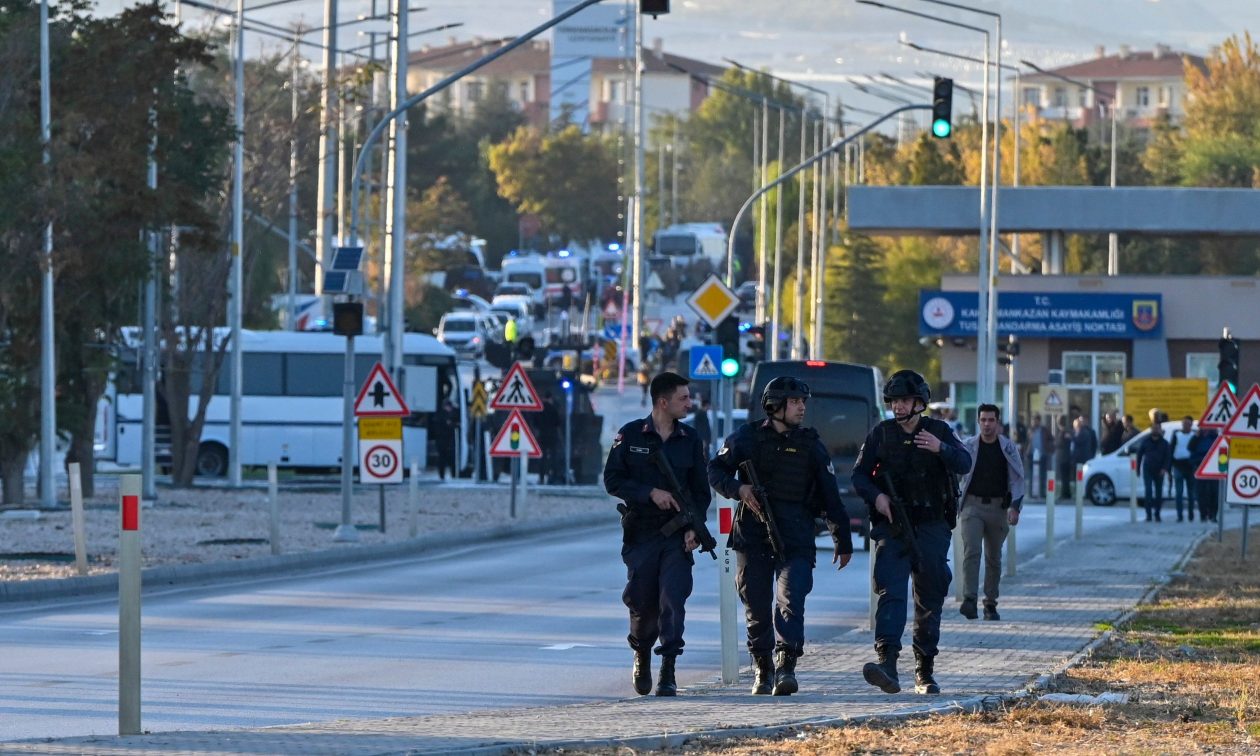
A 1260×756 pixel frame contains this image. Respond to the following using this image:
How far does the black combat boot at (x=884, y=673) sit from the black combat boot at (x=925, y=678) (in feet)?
0.36

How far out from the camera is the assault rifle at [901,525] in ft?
41.7


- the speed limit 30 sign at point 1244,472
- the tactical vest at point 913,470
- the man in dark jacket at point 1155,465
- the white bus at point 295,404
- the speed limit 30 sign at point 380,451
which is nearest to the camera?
the tactical vest at point 913,470

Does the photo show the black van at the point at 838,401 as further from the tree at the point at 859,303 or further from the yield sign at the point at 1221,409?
the tree at the point at 859,303

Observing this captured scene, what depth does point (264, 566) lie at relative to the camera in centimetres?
2417

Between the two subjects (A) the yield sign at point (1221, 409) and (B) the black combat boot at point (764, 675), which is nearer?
(B) the black combat boot at point (764, 675)

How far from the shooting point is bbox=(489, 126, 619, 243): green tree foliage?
13438 centimetres

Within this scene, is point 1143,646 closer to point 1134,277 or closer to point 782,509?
point 782,509

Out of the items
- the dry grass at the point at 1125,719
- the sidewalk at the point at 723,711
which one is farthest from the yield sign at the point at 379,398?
the dry grass at the point at 1125,719

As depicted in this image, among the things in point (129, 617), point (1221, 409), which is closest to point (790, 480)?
point (129, 617)

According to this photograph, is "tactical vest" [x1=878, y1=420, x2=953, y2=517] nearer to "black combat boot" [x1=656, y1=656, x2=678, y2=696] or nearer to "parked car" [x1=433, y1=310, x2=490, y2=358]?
"black combat boot" [x1=656, y1=656, x2=678, y2=696]

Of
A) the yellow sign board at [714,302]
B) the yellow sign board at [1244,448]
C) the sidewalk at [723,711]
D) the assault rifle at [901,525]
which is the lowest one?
the sidewalk at [723,711]

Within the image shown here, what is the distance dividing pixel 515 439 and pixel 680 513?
19698 millimetres

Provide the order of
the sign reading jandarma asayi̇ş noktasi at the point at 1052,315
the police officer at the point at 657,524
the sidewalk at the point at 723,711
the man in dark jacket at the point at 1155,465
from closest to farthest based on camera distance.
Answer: the sidewalk at the point at 723,711
the police officer at the point at 657,524
the man in dark jacket at the point at 1155,465
the sign reading jandarma asayi̇ş noktasi at the point at 1052,315

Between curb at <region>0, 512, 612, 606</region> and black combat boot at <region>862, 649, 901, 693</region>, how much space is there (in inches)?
254
